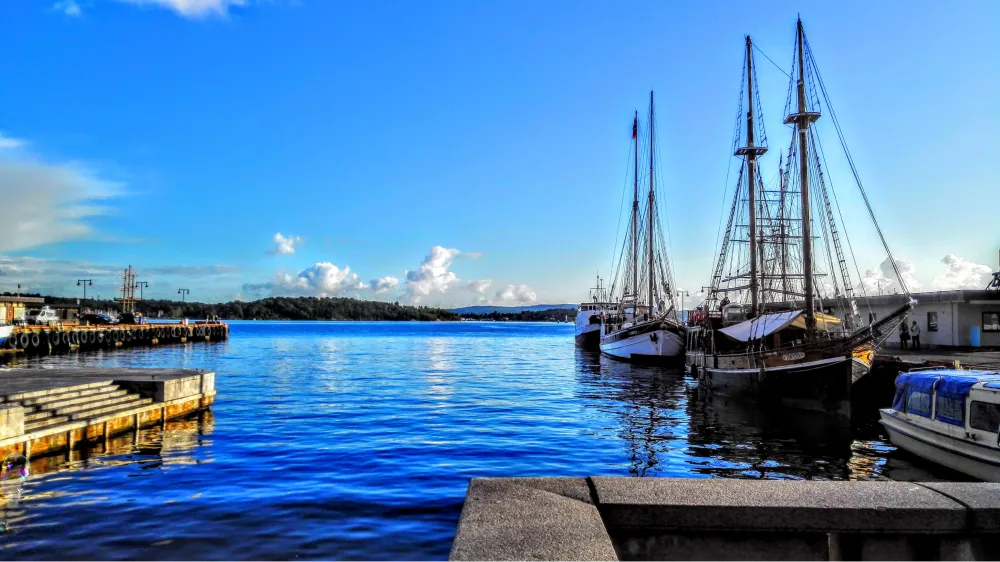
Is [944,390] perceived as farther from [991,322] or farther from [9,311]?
[9,311]

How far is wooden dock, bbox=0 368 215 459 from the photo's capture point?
15.6 metres

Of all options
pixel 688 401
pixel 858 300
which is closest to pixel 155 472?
pixel 688 401

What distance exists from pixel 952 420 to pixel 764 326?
15590 mm

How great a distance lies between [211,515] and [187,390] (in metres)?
13.6

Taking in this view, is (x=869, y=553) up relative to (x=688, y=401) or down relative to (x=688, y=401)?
up

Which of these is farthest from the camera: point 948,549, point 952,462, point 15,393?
point 15,393

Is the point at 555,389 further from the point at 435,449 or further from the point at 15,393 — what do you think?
the point at 15,393

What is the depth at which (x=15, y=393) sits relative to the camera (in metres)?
17.2

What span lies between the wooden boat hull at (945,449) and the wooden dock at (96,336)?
229 feet

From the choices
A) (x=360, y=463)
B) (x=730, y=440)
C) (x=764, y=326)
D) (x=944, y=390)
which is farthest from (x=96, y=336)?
(x=944, y=390)

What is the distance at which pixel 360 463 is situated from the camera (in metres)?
16.2

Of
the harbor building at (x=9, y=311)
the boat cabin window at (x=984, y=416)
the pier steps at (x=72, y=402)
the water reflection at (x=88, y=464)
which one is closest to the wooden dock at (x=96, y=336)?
the harbor building at (x=9, y=311)

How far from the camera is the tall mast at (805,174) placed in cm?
2755

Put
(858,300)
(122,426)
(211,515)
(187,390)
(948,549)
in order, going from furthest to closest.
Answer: (858,300), (187,390), (122,426), (211,515), (948,549)
